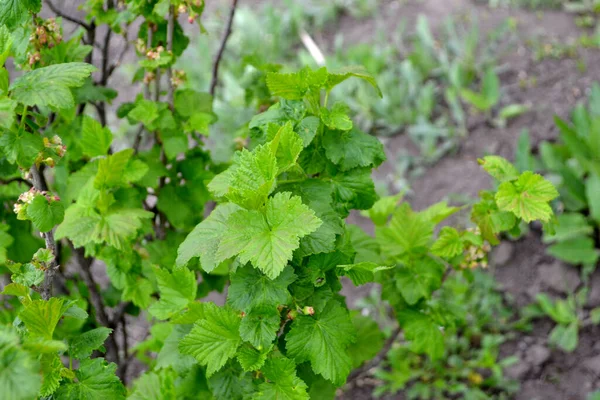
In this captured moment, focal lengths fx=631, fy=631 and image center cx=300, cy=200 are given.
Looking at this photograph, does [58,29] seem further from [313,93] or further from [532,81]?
[532,81]

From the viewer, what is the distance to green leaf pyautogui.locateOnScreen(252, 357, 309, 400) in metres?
1.29

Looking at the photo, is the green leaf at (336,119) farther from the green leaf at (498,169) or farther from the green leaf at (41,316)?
the green leaf at (41,316)

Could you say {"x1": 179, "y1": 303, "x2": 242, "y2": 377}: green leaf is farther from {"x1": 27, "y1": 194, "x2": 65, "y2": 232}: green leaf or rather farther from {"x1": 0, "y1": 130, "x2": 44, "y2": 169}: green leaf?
{"x1": 0, "y1": 130, "x2": 44, "y2": 169}: green leaf

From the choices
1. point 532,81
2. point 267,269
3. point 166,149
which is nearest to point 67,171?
point 166,149

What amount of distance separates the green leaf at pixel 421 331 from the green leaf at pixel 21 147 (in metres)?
1.07

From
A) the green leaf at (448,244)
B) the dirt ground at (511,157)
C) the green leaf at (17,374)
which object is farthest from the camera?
the dirt ground at (511,157)

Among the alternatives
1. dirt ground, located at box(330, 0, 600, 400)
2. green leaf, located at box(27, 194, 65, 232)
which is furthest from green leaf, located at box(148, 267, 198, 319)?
dirt ground, located at box(330, 0, 600, 400)

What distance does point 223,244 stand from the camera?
4.09ft

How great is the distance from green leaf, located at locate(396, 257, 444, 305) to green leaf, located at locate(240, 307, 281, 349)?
52cm

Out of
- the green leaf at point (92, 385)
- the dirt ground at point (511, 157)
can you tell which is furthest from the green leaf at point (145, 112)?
the dirt ground at point (511, 157)

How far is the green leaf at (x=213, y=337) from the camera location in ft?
4.51

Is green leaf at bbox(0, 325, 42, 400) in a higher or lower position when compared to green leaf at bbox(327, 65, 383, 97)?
lower

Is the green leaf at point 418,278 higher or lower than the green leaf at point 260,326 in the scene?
lower

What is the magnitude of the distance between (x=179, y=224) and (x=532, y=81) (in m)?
3.01
